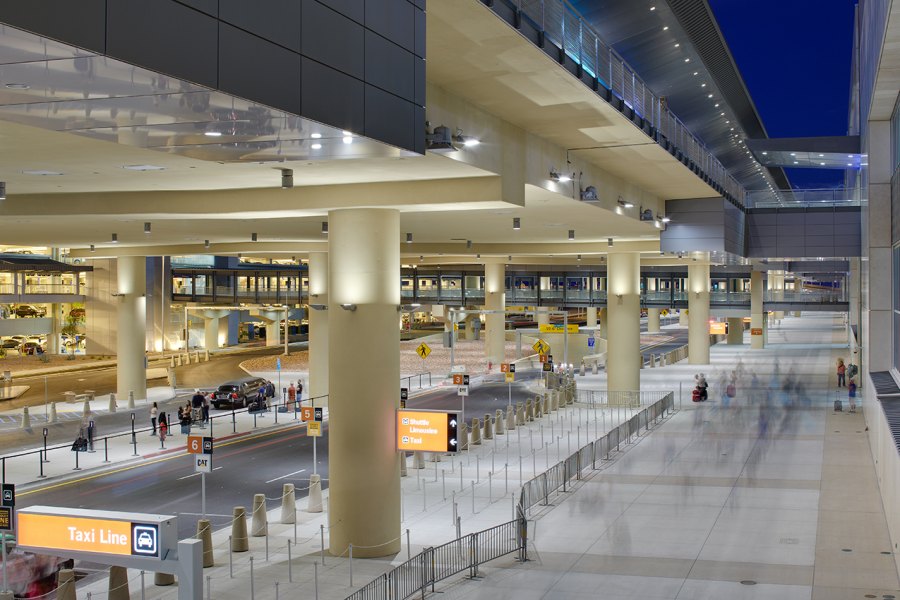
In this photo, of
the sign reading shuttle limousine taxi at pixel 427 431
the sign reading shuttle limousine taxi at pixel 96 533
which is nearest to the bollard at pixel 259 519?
the sign reading shuttle limousine taxi at pixel 427 431

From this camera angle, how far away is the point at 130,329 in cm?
4450

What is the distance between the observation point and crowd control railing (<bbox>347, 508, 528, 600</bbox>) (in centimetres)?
1409

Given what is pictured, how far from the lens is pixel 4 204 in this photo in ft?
68.4

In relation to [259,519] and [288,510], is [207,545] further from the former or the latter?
[288,510]

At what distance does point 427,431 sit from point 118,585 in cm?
583

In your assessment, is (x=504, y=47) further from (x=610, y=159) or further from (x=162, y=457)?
(x=162, y=457)

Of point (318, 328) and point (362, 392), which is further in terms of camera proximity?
point (318, 328)

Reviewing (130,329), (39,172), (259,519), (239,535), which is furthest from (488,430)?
(130,329)

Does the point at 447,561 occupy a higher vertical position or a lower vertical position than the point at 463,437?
lower

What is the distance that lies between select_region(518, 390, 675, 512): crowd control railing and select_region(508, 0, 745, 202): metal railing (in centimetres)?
776

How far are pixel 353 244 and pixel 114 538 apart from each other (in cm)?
945

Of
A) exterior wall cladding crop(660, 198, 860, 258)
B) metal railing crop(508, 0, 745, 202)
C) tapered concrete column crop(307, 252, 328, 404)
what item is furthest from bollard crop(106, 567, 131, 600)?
tapered concrete column crop(307, 252, 328, 404)

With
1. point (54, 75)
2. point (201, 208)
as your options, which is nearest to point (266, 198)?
point (201, 208)

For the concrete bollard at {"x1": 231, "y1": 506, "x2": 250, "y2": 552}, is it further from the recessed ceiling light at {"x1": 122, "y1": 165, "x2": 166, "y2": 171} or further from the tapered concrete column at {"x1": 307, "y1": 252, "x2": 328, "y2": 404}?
the tapered concrete column at {"x1": 307, "y1": 252, "x2": 328, "y2": 404}
